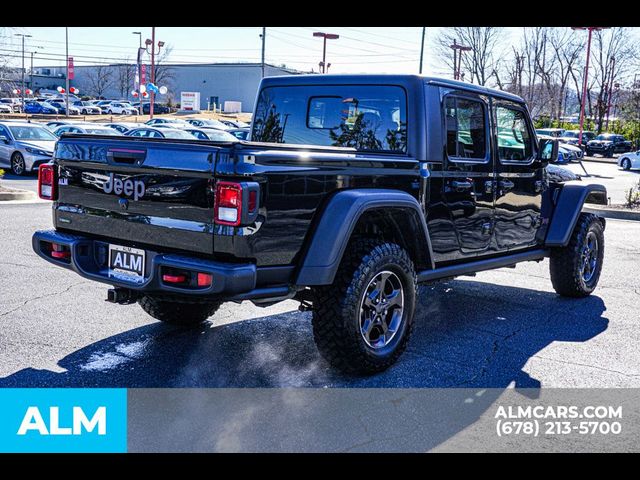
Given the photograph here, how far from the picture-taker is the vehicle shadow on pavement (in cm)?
459

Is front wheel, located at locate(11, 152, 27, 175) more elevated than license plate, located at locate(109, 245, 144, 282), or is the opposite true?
license plate, located at locate(109, 245, 144, 282)

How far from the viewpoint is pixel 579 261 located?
23.1 ft

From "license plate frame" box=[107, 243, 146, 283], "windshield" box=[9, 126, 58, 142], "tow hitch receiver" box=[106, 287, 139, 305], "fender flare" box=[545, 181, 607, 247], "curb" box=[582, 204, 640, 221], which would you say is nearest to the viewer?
"license plate frame" box=[107, 243, 146, 283]

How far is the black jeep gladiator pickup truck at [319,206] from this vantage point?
13.2 feet

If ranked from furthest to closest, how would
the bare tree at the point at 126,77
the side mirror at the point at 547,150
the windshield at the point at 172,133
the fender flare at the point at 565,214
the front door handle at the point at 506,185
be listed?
the bare tree at the point at 126,77, the windshield at the point at 172,133, the fender flare at the point at 565,214, the side mirror at the point at 547,150, the front door handle at the point at 506,185

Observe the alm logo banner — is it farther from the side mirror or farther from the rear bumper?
the side mirror

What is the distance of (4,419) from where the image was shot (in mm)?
3922

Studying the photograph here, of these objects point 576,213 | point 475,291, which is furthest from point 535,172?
point 475,291

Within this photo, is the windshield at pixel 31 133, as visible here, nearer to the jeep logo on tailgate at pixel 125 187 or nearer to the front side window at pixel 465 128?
the front side window at pixel 465 128

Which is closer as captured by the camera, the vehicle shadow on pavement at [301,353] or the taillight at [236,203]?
the taillight at [236,203]

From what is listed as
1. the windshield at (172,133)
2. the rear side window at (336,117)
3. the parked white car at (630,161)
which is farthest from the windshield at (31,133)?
the parked white car at (630,161)

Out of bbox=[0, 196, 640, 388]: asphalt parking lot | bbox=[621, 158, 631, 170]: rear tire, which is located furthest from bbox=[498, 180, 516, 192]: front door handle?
bbox=[621, 158, 631, 170]: rear tire

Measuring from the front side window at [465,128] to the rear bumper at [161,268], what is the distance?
2142mm

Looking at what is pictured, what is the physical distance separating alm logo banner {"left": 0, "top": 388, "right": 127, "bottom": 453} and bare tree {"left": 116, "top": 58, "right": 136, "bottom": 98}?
97.8 metres
